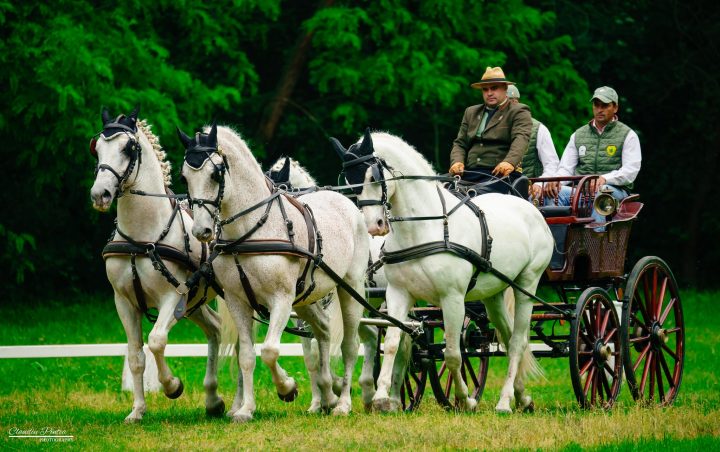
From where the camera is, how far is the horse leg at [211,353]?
923 cm

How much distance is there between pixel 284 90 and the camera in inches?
798

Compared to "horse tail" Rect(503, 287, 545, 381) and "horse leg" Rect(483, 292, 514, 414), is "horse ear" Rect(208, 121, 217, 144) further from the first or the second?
"horse tail" Rect(503, 287, 545, 381)

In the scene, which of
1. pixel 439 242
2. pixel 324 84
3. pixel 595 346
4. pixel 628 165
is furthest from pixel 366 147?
pixel 324 84

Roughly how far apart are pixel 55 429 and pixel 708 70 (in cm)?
1734

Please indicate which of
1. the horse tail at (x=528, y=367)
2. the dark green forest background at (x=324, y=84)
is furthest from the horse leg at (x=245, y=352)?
the dark green forest background at (x=324, y=84)

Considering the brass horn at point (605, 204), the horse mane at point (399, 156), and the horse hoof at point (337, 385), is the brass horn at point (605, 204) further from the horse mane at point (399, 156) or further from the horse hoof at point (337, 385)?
the horse hoof at point (337, 385)

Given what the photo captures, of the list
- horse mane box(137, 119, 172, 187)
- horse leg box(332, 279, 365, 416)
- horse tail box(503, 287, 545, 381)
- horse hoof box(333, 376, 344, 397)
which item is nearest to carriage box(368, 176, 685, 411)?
horse tail box(503, 287, 545, 381)

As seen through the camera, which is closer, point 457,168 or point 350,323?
point 350,323

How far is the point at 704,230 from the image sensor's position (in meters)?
22.7

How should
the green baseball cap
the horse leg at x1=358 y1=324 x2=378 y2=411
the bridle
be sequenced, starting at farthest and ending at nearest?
the green baseball cap
the horse leg at x1=358 y1=324 x2=378 y2=411
the bridle

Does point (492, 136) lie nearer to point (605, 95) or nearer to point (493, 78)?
point (493, 78)

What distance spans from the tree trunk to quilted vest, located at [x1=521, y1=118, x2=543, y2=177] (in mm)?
9073

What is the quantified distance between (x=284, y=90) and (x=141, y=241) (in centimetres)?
1193

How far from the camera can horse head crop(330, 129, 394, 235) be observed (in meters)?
8.25
